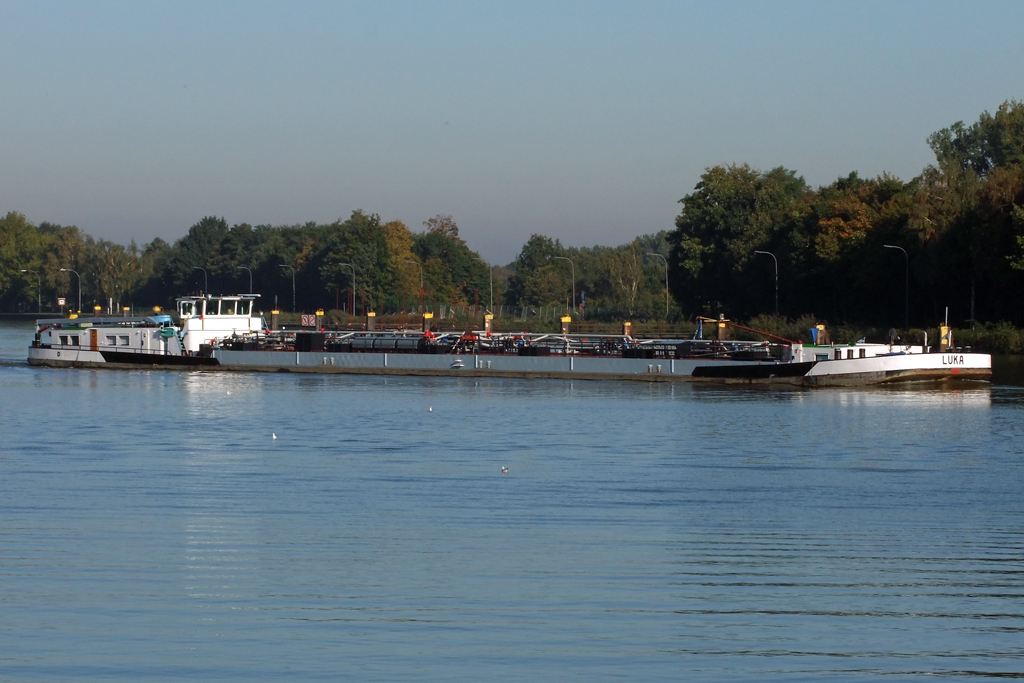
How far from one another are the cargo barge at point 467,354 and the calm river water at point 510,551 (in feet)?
52.3

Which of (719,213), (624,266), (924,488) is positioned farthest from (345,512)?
(624,266)

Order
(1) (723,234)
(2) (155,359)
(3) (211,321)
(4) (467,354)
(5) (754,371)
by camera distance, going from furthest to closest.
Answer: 1. (1) (723,234)
2. (3) (211,321)
3. (2) (155,359)
4. (4) (467,354)
5. (5) (754,371)

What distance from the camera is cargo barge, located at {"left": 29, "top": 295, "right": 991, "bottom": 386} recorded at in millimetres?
56625

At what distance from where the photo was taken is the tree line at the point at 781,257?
276 ft

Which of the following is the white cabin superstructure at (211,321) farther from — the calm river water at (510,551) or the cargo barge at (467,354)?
the calm river water at (510,551)

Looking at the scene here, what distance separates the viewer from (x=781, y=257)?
106m

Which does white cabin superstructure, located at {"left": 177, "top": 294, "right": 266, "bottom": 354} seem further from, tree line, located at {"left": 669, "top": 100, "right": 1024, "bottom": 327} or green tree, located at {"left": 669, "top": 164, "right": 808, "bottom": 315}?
green tree, located at {"left": 669, "top": 164, "right": 808, "bottom": 315}

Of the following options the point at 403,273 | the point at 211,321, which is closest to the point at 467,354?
the point at 211,321

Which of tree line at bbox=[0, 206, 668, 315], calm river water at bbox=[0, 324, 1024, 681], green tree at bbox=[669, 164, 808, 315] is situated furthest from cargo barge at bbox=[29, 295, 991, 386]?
tree line at bbox=[0, 206, 668, 315]

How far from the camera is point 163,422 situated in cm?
4188

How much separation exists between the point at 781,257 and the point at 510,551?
91.2m

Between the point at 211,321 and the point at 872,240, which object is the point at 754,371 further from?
the point at 872,240

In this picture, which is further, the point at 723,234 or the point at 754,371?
the point at 723,234

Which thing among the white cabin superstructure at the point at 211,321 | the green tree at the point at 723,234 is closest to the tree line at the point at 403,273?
the green tree at the point at 723,234
